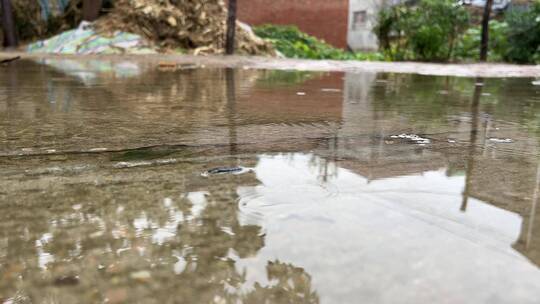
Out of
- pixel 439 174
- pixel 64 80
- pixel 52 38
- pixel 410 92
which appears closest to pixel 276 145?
pixel 439 174

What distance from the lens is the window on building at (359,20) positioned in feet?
66.4

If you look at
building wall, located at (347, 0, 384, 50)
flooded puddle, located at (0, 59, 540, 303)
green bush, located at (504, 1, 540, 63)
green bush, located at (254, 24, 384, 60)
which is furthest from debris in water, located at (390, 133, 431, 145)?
building wall, located at (347, 0, 384, 50)

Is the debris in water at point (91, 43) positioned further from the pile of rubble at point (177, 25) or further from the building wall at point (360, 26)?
the building wall at point (360, 26)

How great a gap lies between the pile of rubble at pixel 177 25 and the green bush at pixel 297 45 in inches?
82.8

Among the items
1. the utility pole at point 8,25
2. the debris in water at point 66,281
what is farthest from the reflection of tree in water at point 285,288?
the utility pole at point 8,25

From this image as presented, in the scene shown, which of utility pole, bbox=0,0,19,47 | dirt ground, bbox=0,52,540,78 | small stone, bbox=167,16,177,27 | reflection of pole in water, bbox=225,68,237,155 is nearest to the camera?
reflection of pole in water, bbox=225,68,237,155

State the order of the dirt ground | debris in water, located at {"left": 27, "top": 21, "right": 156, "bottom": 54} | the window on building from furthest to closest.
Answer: the window on building, debris in water, located at {"left": 27, "top": 21, "right": 156, "bottom": 54}, the dirt ground

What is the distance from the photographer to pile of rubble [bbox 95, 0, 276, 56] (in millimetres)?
11914

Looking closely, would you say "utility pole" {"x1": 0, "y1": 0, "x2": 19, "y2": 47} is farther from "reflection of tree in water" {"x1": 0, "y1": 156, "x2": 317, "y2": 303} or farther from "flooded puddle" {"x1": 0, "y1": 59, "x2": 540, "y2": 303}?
"reflection of tree in water" {"x1": 0, "y1": 156, "x2": 317, "y2": 303}

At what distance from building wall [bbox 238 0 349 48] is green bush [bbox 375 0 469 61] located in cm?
778

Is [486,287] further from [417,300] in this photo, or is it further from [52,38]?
[52,38]

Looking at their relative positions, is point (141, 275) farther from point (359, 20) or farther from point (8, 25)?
point (359, 20)

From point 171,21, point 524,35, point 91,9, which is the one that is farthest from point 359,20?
point 91,9

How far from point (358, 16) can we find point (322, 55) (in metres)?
6.44
